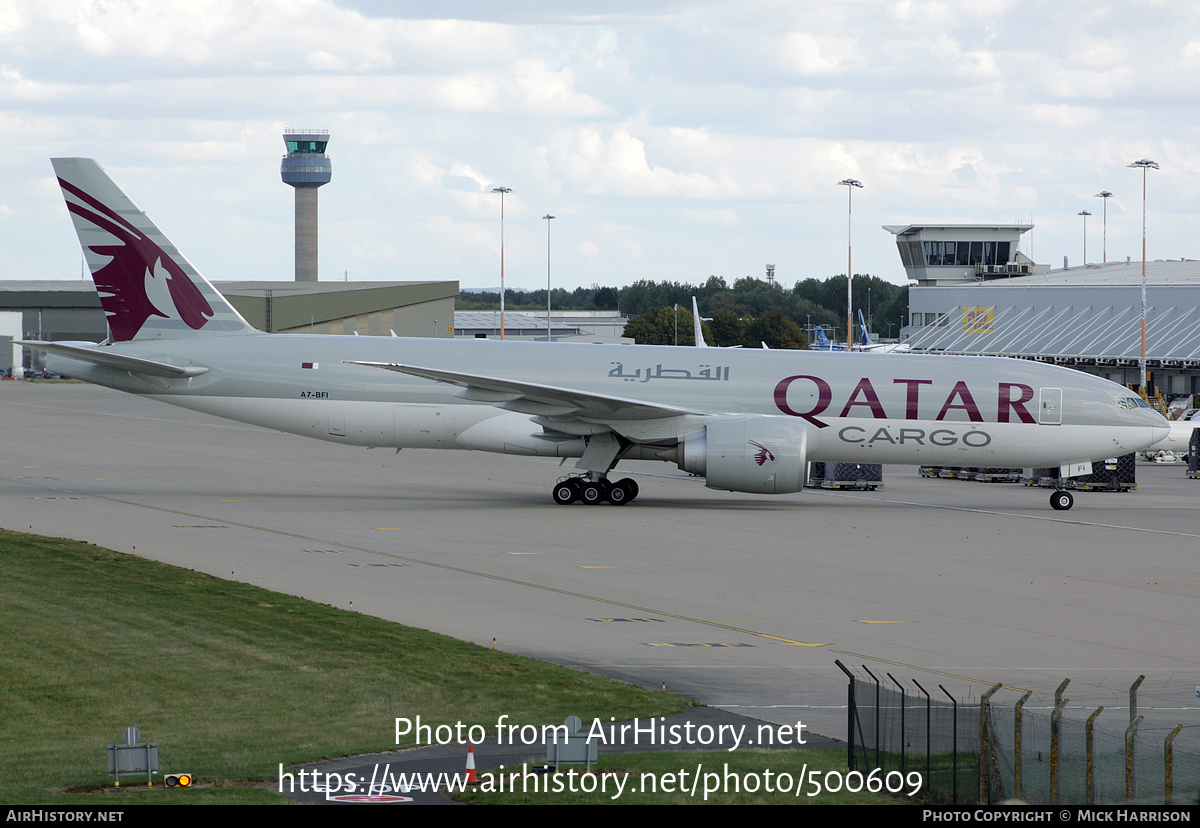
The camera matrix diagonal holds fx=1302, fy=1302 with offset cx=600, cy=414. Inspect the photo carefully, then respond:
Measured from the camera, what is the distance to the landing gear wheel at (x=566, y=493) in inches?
1288

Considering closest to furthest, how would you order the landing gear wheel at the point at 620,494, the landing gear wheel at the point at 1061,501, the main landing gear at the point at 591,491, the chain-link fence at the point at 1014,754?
the chain-link fence at the point at 1014,754 < the main landing gear at the point at 591,491 < the landing gear wheel at the point at 620,494 < the landing gear wheel at the point at 1061,501

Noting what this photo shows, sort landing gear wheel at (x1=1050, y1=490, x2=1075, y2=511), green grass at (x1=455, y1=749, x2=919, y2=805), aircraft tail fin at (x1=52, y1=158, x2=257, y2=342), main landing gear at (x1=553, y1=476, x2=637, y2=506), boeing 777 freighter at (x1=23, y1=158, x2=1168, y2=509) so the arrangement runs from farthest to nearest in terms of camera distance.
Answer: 1. landing gear wheel at (x1=1050, y1=490, x2=1075, y2=511)
2. aircraft tail fin at (x1=52, y1=158, x2=257, y2=342)
3. main landing gear at (x1=553, y1=476, x2=637, y2=506)
4. boeing 777 freighter at (x1=23, y1=158, x2=1168, y2=509)
5. green grass at (x1=455, y1=749, x2=919, y2=805)

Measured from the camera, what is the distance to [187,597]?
758 inches

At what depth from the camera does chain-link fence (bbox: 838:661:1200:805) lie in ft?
31.3

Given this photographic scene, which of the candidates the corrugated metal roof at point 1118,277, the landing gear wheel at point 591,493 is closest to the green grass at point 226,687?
the landing gear wheel at point 591,493

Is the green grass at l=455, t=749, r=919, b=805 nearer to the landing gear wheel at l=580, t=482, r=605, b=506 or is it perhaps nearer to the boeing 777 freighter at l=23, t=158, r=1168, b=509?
the boeing 777 freighter at l=23, t=158, r=1168, b=509

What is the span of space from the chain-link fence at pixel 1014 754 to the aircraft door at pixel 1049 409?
22.8 meters

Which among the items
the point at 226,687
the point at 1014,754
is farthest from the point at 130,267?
the point at 1014,754

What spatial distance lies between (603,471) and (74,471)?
17.6 metres

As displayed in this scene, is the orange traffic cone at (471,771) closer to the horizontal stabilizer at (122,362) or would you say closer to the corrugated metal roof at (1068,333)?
the horizontal stabilizer at (122,362)

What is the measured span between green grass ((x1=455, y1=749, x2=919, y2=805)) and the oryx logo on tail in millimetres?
25735

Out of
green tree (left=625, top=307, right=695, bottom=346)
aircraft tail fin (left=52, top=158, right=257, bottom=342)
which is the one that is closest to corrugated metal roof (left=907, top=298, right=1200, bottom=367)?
green tree (left=625, top=307, right=695, bottom=346)

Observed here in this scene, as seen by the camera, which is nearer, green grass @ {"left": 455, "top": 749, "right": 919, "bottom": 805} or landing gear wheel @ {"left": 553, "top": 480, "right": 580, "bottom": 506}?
green grass @ {"left": 455, "top": 749, "right": 919, "bottom": 805}
